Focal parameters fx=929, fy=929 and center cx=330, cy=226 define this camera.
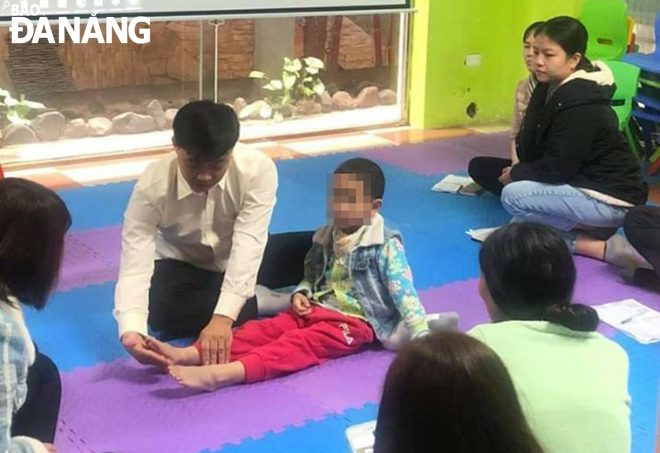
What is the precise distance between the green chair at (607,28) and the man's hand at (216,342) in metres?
3.46

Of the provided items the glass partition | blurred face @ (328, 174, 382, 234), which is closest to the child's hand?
blurred face @ (328, 174, 382, 234)

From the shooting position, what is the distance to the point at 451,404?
112 centimetres

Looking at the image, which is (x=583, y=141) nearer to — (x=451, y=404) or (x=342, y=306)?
(x=342, y=306)

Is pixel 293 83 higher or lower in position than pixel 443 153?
higher

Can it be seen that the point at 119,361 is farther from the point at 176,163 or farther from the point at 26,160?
the point at 26,160

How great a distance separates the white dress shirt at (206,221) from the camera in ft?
8.89

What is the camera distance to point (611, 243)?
3783 mm

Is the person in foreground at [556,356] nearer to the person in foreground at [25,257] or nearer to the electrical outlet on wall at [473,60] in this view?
the person in foreground at [25,257]

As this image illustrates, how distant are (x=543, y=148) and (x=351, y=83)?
2567 mm

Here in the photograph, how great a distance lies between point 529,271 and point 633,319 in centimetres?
151

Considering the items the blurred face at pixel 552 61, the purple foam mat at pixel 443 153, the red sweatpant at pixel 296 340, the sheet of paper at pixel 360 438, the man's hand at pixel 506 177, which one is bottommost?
the sheet of paper at pixel 360 438

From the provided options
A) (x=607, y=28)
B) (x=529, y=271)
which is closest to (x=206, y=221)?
(x=529, y=271)

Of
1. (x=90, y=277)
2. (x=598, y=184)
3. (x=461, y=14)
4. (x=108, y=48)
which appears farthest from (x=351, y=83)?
(x=90, y=277)

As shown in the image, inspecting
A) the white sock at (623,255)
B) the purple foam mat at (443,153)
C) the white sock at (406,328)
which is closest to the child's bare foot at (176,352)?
the white sock at (406,328)
